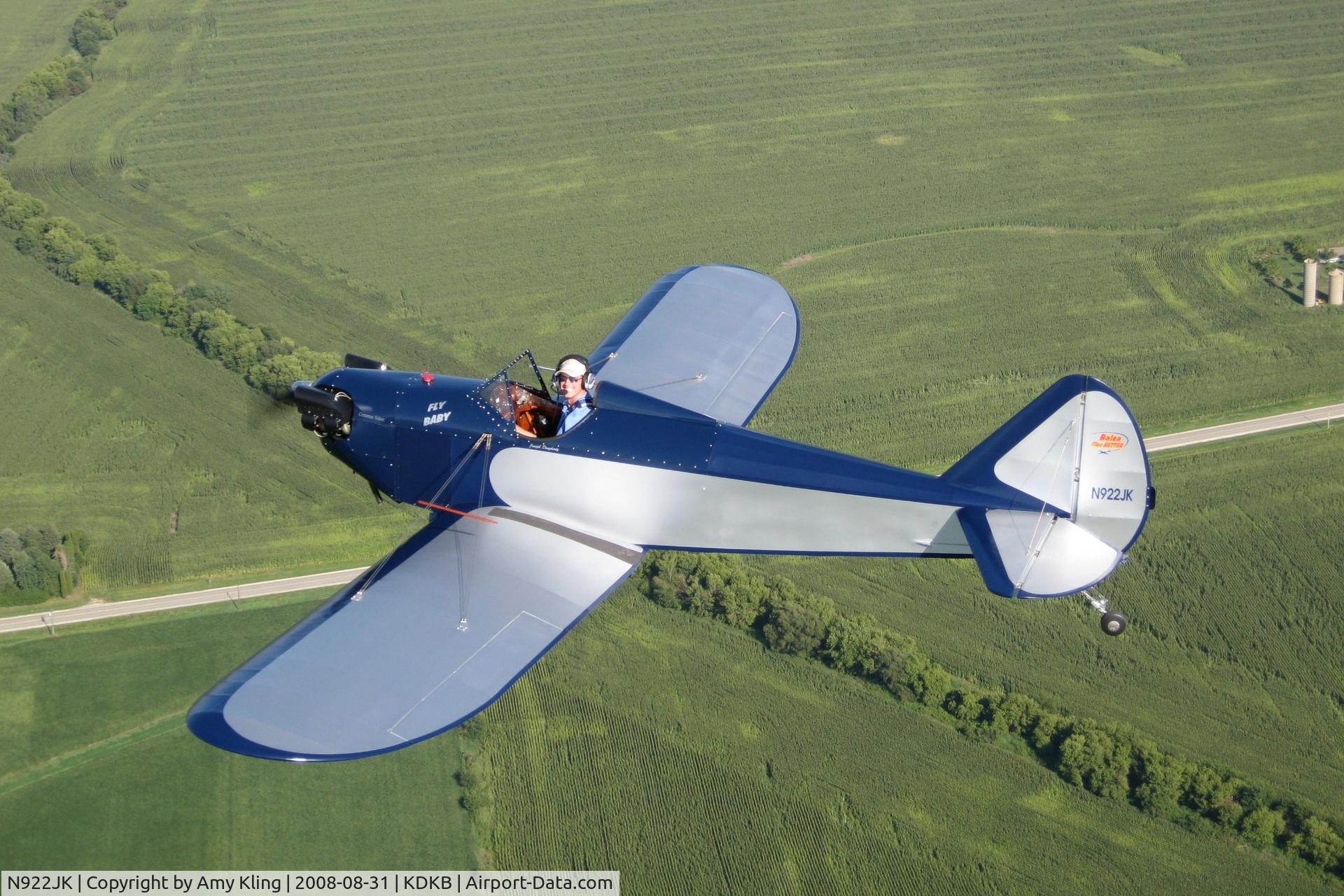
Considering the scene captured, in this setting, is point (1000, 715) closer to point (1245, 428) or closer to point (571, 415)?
point (571, 415)

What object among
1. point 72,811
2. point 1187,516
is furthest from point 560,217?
point 72,811

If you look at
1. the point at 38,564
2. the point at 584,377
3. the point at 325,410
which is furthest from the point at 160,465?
the point at 584,377

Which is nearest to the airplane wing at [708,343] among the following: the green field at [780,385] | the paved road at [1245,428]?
the green field at [780,385]

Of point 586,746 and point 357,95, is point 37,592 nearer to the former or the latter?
point 586,746

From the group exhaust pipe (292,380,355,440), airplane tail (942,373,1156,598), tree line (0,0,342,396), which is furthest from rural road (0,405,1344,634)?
airplane tail (942,373,1156,598)

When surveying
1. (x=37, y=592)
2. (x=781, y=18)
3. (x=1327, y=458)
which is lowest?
(x=1327, y=458)

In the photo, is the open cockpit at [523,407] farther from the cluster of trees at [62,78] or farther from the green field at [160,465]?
the cluster of trees at [62,78]

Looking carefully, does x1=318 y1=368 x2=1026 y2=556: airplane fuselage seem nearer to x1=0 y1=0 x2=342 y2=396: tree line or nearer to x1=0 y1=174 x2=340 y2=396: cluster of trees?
x1=0 y1=0 x2=342 y2=396: tree line
